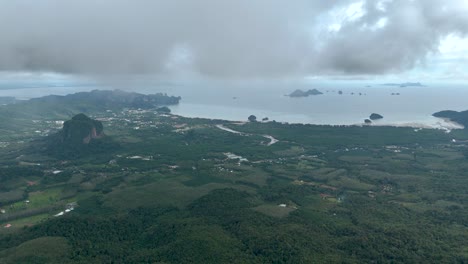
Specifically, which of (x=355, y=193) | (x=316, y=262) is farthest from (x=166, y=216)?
(x=355, y=193)

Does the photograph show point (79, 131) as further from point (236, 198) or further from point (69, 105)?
Result: point (69, 105)

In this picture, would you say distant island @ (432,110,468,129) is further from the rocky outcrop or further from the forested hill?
the forested hill

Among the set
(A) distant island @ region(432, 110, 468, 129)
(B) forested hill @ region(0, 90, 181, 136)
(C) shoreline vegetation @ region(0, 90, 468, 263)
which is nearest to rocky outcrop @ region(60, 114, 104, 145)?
(C) shoreline vegetation @ region(0, 90, 468, 263)

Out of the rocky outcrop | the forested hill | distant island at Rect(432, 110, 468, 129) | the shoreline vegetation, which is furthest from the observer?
the forested hill

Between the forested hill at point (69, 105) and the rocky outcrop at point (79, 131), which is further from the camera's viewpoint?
the forested hill at point (69, 105)

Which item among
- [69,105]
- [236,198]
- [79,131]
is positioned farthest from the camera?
[69,105]

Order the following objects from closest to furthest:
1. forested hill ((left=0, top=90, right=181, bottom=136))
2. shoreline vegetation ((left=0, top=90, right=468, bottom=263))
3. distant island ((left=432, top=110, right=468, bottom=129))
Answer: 1. shoreline vegetation ((left=0, top=90, right=468, bottom=263))
2. distant island ((left=432, top=110, right=468, bottom=129))
3. forested hill ((left=0, top=90, right=181, bottom=136))

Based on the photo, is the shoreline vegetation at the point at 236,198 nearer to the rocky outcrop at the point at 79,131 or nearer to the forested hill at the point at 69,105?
the rocky outcrop at the point at 79,131

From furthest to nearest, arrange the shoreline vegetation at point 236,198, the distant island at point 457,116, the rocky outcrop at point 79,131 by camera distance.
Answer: the distant island at point 457,116
the rocky outcrop at point 79,131
the shoreline vegetation at point 236,198

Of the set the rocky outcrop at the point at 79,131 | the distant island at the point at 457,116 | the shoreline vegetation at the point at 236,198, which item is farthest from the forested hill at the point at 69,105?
the distant island at the point at 457,116

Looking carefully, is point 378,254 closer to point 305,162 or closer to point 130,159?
point 305,162

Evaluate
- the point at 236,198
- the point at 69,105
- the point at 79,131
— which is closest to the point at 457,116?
the point at 236,198

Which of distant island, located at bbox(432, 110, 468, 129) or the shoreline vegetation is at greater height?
distant island, located at bbox(432, 110, 468, 129)
